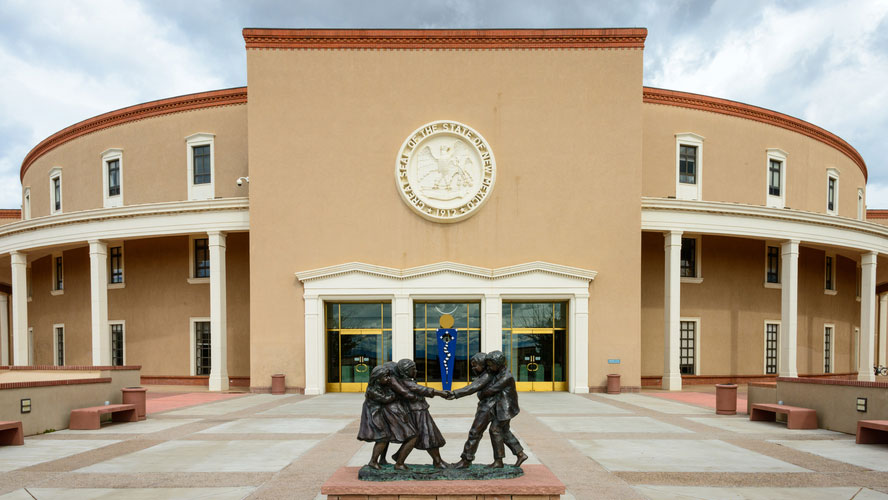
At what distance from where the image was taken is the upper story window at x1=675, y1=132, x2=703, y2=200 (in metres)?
26.1

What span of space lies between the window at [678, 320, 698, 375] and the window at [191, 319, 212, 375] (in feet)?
72.2

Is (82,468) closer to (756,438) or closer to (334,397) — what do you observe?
(334,397)

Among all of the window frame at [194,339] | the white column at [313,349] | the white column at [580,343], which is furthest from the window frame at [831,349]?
the window frame at [194,339]

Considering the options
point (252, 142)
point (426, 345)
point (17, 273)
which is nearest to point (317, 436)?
point (426, 345)

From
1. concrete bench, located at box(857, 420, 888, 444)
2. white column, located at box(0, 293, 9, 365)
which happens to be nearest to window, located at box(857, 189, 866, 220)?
concrete bench, located at box(857, 420, 888, 444)

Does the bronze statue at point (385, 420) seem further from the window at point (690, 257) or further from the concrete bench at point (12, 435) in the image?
the window at point (690, 257)

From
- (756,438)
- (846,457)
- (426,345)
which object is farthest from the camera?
(426,345)

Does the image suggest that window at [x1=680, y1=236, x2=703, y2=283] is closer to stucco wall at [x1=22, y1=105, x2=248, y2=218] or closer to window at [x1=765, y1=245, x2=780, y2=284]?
window at [x1=765, y1=245, x2=780, y2=284]

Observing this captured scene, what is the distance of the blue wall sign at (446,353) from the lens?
21234 mm

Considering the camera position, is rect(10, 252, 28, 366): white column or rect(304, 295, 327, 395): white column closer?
rect(304, 295, 327, 395): white column

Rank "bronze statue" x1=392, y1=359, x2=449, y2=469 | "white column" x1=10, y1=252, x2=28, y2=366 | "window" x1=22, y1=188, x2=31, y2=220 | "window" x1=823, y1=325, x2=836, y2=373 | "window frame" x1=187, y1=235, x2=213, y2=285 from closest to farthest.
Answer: "bronze statue" x1=392, y1=359, x2=449, y2=469 → "white column" x1=10, y1=252, x2=28, y2=366 → "window frame" x1=187, y1=235, x2=213, y2=285 → "window" x1=823, y1=325, x2=836, y2=373 → "window" x1=22, y1=188, x2=31, y2=220

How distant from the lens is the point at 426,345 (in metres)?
21.5

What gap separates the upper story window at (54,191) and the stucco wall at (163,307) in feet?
16.3

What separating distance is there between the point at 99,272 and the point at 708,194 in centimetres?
2813
